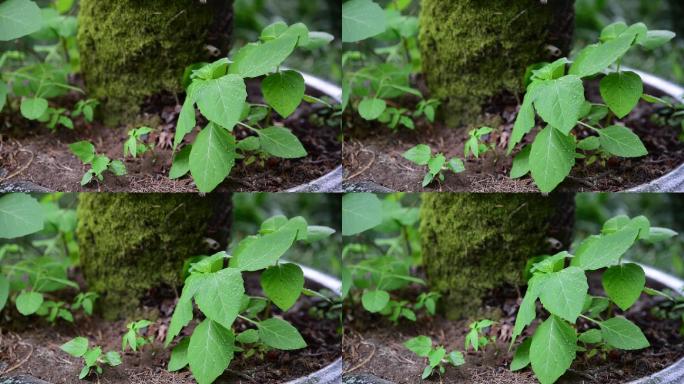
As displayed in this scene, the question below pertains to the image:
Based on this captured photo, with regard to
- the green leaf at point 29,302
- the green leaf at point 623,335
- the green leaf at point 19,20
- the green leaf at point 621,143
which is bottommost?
the green leaf at point 29,302

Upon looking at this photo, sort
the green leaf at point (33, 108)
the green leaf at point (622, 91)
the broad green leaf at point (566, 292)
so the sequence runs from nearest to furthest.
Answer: the broad green leaf at point (566, 292), the green leaf at point (622, 91), the green leaf at point (33, 108)

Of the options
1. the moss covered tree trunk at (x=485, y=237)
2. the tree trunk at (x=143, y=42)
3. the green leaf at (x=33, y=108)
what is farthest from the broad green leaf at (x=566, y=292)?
the green leaf at (x=33, y=108)

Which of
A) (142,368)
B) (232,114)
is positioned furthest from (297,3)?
(142,368)

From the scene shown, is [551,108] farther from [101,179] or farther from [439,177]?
[101,179]

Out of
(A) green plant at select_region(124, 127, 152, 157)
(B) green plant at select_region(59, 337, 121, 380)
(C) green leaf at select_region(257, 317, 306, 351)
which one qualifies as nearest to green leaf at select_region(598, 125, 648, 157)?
(C) green leaf at select_region(257, 317, 306, 351)

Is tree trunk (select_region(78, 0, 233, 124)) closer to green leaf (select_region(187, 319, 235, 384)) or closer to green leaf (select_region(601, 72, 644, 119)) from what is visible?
green leaf (select_region(187, 319, 235, 384))

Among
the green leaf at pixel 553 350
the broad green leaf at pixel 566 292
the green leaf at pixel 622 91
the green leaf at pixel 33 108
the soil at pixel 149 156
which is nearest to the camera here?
the broad green leaf at pixel 566 292

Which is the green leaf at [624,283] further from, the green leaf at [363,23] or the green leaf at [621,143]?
the green leaf at [363,23]
